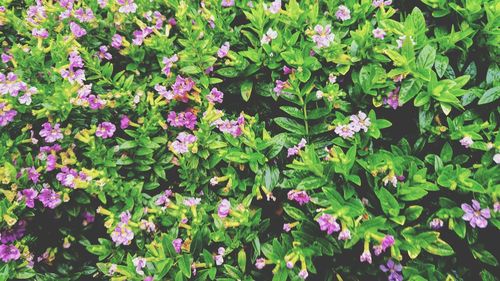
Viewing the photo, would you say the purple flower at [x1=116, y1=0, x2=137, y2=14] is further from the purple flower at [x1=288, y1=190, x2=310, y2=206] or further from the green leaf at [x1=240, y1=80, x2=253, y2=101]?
the purple flower at [x1=288, y1=190, x2=310, y2=206]

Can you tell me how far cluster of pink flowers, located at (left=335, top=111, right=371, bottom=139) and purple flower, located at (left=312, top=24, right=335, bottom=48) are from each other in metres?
0.39

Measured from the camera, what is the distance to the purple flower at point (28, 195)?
7.22ft

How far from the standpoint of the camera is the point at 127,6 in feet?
8.18

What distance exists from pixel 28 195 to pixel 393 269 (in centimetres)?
176

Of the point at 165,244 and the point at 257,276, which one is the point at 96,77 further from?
the point at 257,276

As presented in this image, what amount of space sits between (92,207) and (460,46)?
2.06 metres

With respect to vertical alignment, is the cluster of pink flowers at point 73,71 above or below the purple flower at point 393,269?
above

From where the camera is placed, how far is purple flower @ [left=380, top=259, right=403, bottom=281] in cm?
196

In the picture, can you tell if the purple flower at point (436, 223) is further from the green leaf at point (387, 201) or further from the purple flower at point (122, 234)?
the purple flower at point (122, 234)

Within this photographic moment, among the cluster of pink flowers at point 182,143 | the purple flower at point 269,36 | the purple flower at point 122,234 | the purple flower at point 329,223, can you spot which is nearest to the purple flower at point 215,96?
the cluster of pink flowers at point 182,143

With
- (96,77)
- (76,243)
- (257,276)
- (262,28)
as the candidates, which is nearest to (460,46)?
Answer: (262,28)

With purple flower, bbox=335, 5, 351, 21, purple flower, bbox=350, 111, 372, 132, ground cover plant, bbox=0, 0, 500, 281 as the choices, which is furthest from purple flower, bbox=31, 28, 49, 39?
purple flower, bbox=350, 111, 372, 132

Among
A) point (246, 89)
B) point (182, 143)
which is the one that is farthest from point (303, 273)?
point (246, 89)

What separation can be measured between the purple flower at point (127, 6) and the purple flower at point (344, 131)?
4.29 feet
